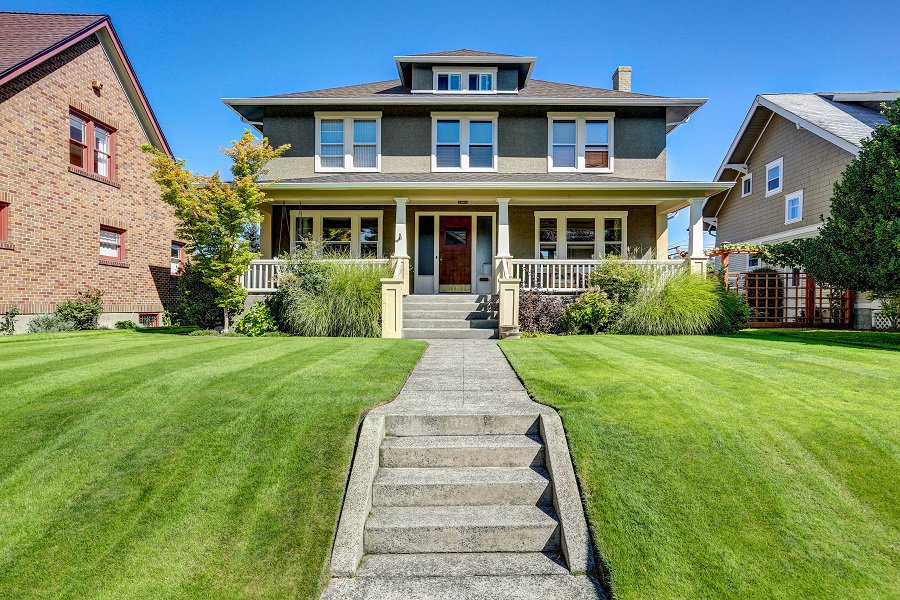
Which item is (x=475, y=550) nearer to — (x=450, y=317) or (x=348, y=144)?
(x=450, y=317)

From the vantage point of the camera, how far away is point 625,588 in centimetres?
297

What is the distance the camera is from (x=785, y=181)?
1895cm

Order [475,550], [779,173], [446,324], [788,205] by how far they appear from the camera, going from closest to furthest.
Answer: [475,550], [446,324], [788,205], [779,173]

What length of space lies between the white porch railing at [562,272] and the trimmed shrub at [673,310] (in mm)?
1027

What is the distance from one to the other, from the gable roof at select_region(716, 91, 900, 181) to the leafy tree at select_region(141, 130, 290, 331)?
58.5 feet

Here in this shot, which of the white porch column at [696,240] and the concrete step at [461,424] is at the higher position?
the white porch column at [696,240]

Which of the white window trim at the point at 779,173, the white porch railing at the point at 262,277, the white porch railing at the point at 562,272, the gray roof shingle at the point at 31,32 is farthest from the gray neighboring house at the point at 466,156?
the white window trim at the point at 779,173

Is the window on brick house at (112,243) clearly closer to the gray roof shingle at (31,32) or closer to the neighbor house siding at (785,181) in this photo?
the gray roof shingle at (31,32)

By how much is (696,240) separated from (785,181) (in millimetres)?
9464

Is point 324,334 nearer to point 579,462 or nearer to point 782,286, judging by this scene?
point 579,462

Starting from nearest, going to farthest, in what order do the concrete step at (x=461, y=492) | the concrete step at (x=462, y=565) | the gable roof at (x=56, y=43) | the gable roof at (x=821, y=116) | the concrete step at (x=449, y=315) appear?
the concrete step at (x=462, y=565)
the concrete step at (x=461, y=492)
the gable roof at (x=56, y=43)
the concrete step at (x=449, y=315)
the gable roof at (x=821, y=116)

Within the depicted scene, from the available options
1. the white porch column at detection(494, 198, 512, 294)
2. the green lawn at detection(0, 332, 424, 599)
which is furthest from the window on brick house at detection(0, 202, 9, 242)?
the white porch column at detection(494, 198, 512, 294)

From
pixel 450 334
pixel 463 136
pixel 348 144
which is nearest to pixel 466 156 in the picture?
pixel 463 136

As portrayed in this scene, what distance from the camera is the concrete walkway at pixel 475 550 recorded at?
10.3 feet
